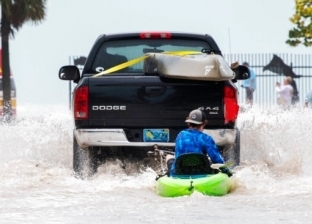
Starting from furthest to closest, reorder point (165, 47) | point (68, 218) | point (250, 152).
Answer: point (250, 152)
point (165, 47)
point (68, 218)

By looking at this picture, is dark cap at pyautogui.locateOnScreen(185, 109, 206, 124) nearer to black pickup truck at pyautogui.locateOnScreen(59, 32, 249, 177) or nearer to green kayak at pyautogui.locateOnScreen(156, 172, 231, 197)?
green kayak at pyautogui.locateOnScreen(156, 172, 231, 197)

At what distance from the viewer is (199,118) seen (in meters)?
17.2

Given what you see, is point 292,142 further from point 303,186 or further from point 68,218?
point 68,218

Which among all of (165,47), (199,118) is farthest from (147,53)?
(199,118)

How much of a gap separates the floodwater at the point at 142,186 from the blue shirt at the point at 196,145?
507mm

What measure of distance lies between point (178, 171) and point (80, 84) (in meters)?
1.83

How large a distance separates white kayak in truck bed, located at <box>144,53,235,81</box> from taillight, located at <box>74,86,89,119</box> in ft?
2.80

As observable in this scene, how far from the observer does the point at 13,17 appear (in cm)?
4775

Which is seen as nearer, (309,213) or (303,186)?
(309,213)

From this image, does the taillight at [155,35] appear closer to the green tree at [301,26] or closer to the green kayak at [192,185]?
the green kayak at [192,185]

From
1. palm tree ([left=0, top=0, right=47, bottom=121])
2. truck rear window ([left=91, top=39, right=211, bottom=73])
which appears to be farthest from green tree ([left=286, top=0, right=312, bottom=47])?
truck rear window ([left=91, top=39, right=211, bottom=73])

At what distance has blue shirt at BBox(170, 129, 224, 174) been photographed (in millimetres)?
17172

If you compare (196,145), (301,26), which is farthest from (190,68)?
(301,26)

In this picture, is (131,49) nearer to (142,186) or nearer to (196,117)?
(142,186)
